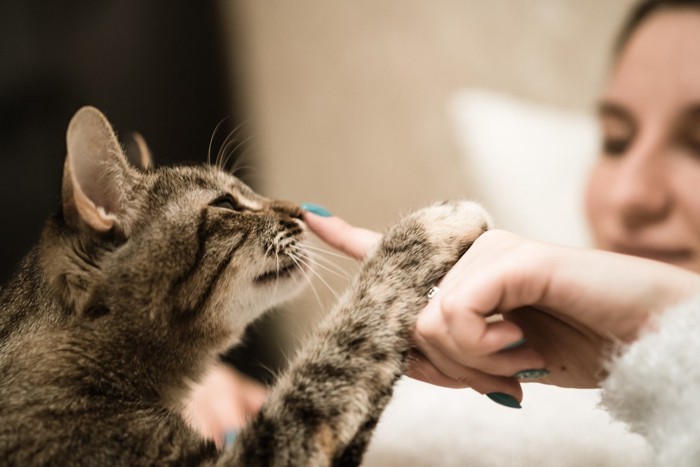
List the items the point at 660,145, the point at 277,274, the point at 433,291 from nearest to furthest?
1. the point at 433,291
2. the point at 277,274
3. the point at 660,145

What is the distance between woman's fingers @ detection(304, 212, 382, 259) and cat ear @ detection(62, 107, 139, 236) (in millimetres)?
252

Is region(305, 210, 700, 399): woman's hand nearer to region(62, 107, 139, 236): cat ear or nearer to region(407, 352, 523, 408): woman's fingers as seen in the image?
region(407, 352, 523, 408): woman's fingers

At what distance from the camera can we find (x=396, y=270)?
0.69 m

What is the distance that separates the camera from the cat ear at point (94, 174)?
66 cm

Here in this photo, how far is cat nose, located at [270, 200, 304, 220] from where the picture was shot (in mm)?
838

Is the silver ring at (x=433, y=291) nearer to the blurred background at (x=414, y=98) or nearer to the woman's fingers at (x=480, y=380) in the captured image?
the woman's fingers at (x=480, y=380)

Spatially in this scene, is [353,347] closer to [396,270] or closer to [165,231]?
[396,270]

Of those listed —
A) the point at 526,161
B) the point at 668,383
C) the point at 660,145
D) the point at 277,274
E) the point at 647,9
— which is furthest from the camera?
the point at 526,161

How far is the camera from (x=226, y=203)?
82 centimetres

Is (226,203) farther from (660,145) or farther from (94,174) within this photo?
(660,145)

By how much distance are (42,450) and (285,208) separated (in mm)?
413

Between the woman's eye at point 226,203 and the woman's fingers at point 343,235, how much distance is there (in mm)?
99

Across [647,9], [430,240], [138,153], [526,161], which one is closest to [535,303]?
[430,240]

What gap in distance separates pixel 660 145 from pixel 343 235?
0.67 meters
